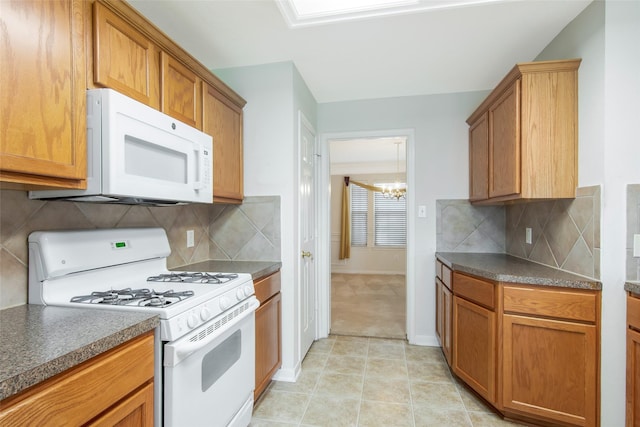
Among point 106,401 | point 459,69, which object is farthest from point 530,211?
point 106,401

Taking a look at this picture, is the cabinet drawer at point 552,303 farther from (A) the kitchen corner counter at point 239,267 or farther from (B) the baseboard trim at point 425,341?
(A) the kitchen corner counter at point 239,267

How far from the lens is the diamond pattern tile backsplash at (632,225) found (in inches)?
59.9

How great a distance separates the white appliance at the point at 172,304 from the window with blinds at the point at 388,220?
201 inches

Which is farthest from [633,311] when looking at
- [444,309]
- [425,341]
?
[425,341]

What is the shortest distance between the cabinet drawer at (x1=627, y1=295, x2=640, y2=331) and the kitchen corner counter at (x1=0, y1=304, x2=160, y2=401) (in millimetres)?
2085

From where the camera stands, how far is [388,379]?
226cm

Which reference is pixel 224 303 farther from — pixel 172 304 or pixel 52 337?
pixel 52 337

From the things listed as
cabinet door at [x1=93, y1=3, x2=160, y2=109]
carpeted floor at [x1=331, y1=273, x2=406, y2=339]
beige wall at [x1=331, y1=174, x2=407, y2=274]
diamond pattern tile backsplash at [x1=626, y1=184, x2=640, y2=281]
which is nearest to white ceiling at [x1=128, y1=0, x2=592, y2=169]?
cabinet door at [x1=93, y1=3, x2=160, y2=109]

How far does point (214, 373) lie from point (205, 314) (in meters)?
0.31

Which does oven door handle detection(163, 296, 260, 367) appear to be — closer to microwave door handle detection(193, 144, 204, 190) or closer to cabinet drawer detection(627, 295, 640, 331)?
microwave door handle detection(193, 144, 204, 190)

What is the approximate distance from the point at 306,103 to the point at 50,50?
1.86 metres

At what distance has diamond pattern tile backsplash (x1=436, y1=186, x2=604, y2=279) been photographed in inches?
64.7

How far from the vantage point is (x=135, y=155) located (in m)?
1.29

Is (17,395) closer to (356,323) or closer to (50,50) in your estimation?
(50,50)
